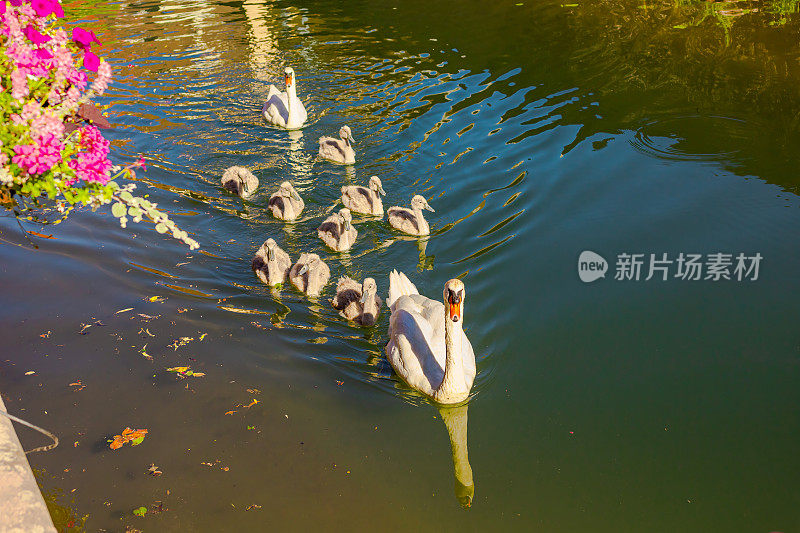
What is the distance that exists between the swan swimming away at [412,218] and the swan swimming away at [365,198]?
0.37m

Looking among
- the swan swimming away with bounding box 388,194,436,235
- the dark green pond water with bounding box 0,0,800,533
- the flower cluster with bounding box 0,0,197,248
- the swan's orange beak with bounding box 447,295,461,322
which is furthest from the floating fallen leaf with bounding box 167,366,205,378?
the swan swimming away with bounding box 388,194,436,235

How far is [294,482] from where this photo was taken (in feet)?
21.7

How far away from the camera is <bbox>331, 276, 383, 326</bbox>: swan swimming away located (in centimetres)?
899

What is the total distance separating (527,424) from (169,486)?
375 centimetres

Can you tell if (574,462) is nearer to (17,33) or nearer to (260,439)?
(260,439)

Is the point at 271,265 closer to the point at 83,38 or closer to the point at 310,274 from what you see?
the point at 310,274

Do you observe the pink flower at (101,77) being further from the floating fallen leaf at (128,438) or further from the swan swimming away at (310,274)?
the swan swimming away at (310,274)

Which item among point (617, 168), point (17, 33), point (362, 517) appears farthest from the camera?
point (617, 168)

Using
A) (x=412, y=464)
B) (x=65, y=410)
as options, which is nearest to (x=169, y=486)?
(x=65, y=410)

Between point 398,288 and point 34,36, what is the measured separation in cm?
560

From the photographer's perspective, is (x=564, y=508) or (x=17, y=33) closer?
(x=17, y=33)

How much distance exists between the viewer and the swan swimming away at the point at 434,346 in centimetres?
751

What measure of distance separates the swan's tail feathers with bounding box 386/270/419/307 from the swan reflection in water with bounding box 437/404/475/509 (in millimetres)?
1842

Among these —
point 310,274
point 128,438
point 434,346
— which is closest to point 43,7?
point 128,438
